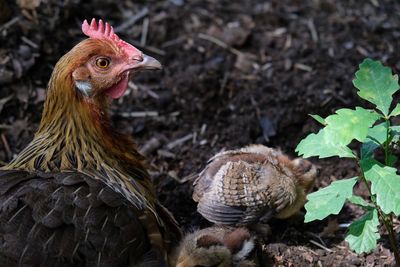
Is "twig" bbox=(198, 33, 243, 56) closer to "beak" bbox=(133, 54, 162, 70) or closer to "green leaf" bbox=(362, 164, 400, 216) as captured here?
"beak" bbox=(133, 54, 162, 70)

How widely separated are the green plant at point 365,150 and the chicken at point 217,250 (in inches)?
17.8

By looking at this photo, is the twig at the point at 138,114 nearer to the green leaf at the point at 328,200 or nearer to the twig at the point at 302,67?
the twig at the point at 302,67

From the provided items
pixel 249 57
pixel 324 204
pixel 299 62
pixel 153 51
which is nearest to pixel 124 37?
pixel 153 51

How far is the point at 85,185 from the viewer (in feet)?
11.2

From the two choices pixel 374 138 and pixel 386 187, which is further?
pixel 374 138

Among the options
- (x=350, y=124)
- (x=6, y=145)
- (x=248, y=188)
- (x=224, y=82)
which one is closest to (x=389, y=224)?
(x=350, y=124)

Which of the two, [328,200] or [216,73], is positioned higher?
[328,200]

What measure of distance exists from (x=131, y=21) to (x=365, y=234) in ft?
10.9

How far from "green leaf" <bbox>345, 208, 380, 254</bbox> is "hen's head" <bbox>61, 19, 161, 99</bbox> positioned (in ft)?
4.38

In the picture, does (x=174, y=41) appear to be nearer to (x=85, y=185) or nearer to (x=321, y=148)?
(x=85, y=185)

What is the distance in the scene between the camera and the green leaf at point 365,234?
3209 millimetres

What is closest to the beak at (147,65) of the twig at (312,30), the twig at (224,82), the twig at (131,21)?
the twig at (224,82)

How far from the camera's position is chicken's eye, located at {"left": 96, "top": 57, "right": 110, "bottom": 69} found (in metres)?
3.61

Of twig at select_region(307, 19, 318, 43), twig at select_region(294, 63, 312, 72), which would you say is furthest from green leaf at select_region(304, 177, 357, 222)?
twig at select_region(307, 19, 318, 43)
